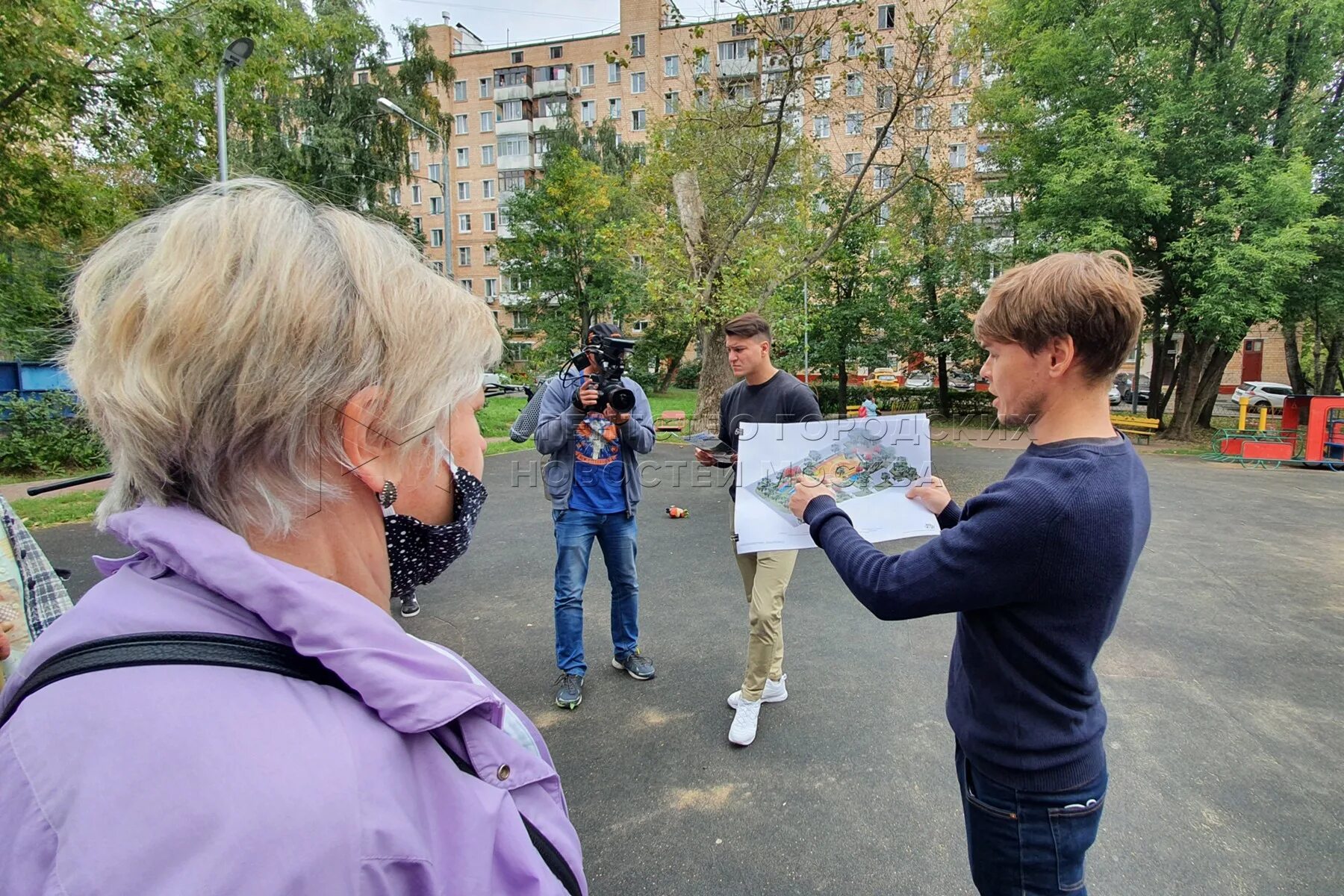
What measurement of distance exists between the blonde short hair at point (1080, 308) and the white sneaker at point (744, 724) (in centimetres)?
251

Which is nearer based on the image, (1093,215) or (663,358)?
(1093,215)

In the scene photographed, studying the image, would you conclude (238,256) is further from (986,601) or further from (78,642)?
(986,601)

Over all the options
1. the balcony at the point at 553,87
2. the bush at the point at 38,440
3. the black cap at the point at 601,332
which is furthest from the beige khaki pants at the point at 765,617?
the balcony at the point at 553,87

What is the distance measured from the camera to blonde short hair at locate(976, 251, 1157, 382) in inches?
58.6

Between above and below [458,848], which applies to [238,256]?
above

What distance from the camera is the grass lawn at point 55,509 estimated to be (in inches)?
307

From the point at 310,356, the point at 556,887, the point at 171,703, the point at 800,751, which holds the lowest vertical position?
the point at 800,751

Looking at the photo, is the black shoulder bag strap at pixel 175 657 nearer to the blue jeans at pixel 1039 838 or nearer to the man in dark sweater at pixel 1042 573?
the man in dark sweater at pixel 1042 573

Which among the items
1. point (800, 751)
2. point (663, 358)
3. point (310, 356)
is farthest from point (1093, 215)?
point (663, 358)

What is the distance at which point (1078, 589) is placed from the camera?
147cm

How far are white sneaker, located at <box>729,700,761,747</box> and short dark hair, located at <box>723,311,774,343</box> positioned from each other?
198 cm

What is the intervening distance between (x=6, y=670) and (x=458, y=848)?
263 centimetres

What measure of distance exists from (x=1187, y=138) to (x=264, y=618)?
2077 centimetres

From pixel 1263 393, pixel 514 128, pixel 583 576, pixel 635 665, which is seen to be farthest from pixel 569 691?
pixel 514 128
